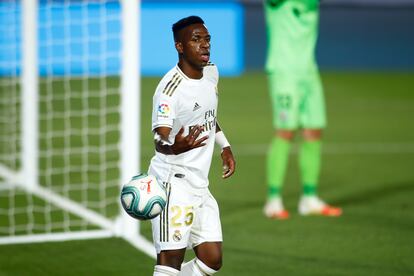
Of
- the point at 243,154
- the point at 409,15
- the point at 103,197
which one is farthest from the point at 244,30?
the point at 103,197

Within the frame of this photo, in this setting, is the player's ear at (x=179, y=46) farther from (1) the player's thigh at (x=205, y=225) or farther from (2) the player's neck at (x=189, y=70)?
(1) the player's thigh at (x=205, y=225)

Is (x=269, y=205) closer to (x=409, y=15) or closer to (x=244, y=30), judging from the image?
(x=244, y=30)

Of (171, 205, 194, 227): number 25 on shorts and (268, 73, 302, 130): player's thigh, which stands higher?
(268, 73, 302, 130): player's thigh

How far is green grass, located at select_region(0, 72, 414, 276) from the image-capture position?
7156mm

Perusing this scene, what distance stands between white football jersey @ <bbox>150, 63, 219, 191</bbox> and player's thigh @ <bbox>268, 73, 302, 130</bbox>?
3134mm

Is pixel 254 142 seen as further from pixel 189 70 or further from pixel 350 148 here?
pixel 189 70

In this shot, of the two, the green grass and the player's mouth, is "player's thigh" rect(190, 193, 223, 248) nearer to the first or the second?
the player's mouth

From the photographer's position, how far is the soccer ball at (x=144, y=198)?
525cm

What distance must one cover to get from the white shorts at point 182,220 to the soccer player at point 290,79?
3.27 meters

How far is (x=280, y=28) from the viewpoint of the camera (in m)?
8.77

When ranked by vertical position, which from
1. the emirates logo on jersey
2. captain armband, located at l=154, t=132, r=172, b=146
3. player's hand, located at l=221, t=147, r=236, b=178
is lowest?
player's hand, located at l=221, t=147, r=236, b=178

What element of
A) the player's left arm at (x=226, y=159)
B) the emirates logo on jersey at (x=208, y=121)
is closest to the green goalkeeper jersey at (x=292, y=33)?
the player's left arm at (x=226, y=159)

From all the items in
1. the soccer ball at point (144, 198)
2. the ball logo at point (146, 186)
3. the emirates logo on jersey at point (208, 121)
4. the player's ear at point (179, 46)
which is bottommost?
the soccer ball at point (144, 198)

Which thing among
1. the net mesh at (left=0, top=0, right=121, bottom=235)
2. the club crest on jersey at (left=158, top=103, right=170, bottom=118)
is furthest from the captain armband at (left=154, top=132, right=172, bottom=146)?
the net mesh at (left=0, top=0, right=121, bottom=235)
